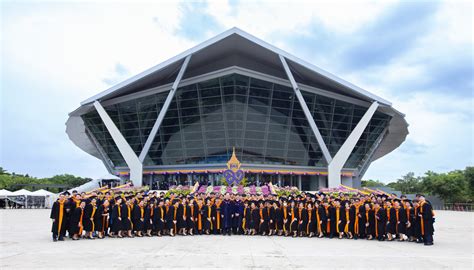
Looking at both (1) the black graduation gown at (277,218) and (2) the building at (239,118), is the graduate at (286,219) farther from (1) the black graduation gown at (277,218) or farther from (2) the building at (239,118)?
(2) the building at (239,118)

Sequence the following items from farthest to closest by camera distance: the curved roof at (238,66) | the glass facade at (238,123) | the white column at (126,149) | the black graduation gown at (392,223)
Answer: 1. the glass facade at (238,123)
2. the white column at (126,149)
3. the curved roof at (238,66)
4. the black graduation gown at (392,223)

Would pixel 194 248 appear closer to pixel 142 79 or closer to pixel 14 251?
pixel 14 251

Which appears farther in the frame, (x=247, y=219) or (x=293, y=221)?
(x=247, y=219)

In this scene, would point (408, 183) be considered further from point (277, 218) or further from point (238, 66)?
point (277, 218)

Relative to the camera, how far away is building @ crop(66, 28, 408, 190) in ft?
135

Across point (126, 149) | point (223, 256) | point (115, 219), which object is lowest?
point (223, 256)

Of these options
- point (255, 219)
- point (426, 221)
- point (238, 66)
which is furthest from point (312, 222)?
point (238, 66)

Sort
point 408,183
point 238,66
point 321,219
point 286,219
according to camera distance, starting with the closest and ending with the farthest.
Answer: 1. point 321,219
2. point 286,219
3. point 238,66
4. point 408,183

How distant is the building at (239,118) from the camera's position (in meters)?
41.2

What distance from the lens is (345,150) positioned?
4188 centimetres

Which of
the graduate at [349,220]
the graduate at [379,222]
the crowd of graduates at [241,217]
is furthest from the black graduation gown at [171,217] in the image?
the graduate at [379,222]

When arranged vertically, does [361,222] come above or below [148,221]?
above

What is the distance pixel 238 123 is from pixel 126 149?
1252 centimetres

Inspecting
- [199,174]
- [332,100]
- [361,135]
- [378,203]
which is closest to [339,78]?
[332,100]
